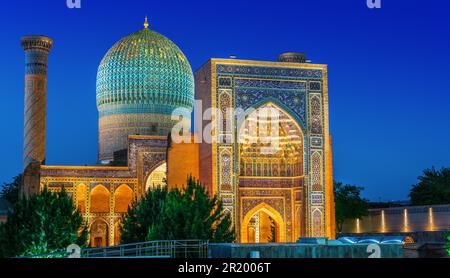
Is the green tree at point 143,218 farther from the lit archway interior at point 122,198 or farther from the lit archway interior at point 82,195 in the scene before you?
the lit archway interior at point 122,198

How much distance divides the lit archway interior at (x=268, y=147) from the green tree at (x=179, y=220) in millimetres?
4314

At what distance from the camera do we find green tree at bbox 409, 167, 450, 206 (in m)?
28.9

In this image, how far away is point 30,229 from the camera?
49.6ft

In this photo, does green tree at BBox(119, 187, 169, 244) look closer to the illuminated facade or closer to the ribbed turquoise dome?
the illuminated facade

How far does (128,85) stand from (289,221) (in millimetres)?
9534

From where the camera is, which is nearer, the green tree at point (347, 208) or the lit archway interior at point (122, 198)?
the lit archway interior at point (122, 198)

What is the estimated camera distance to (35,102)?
2527cm

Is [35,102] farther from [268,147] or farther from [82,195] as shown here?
[268,147]

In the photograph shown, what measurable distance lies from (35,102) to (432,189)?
52.3 ft

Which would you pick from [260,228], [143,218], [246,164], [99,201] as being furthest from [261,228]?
[143,218]

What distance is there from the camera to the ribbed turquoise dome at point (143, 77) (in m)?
26.7

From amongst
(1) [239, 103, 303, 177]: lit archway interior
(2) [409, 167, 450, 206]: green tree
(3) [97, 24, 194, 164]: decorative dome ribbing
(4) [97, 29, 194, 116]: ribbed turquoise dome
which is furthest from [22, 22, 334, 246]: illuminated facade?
(2) [409, 167, 450, 206]: green tree

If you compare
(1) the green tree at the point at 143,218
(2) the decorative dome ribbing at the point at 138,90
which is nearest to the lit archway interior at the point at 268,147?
(1) the green tree at the point at 143,218
